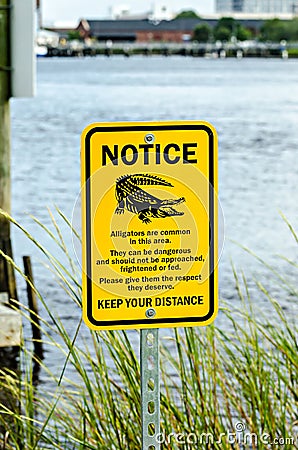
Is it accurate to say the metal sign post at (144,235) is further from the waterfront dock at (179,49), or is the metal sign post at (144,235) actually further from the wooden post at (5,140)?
the waterfront dock at (179,49)

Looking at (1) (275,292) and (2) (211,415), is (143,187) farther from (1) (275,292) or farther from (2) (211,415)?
(1) (275,292)

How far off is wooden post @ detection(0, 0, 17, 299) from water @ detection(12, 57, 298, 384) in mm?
1322

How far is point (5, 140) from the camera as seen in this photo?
9.66 meters

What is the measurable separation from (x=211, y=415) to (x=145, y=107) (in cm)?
4899

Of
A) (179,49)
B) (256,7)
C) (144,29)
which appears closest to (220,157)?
(179,49)

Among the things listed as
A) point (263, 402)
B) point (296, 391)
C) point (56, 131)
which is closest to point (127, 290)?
point (263, 402)

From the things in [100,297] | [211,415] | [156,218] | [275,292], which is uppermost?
[156,218]

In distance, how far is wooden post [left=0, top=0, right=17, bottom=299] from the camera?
364 inches

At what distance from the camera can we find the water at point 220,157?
1727 cm

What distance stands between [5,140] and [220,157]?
2380 cm

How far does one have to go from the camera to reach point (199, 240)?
261 centimetres

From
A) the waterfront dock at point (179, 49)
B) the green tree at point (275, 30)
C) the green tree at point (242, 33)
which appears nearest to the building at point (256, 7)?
the green tree at point (242, 33)

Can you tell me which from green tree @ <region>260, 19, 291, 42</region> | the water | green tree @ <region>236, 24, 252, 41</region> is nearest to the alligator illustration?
the water

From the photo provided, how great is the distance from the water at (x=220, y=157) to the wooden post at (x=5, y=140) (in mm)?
1322
